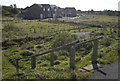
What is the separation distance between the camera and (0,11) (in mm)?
56875

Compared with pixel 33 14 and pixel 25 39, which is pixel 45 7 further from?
pixel 25 39

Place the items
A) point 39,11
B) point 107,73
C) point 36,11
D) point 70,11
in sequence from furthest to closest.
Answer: point 70,11 < point 39,11 < point 36,11 < point 107,73

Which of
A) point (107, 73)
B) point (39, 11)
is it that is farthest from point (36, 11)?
point (107, 73)

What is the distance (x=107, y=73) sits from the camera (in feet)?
13.3

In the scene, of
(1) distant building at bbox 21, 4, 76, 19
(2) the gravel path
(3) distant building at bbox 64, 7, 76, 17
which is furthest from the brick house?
(2) the gravel path

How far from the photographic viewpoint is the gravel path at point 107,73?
3.83 m

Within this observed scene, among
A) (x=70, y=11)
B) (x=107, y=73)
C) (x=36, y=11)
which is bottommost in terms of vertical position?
(x=107, y=73)

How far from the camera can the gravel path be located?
383 centimetres

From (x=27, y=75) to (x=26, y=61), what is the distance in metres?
4.23

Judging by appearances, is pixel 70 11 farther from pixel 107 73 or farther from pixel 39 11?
pixel 107 73

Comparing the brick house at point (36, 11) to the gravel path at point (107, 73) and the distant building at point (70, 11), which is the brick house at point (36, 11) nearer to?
the distant building at point (70, 11)

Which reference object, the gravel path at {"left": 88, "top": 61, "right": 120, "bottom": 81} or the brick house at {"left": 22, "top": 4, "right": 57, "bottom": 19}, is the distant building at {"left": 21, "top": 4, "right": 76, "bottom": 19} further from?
the gravel path at {"left": 88, "top": 61, "right": 120, "bottom": 81}

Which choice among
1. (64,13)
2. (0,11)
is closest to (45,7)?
(64,13)

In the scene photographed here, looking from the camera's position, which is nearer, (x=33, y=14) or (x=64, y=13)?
(x=33, y=14)
